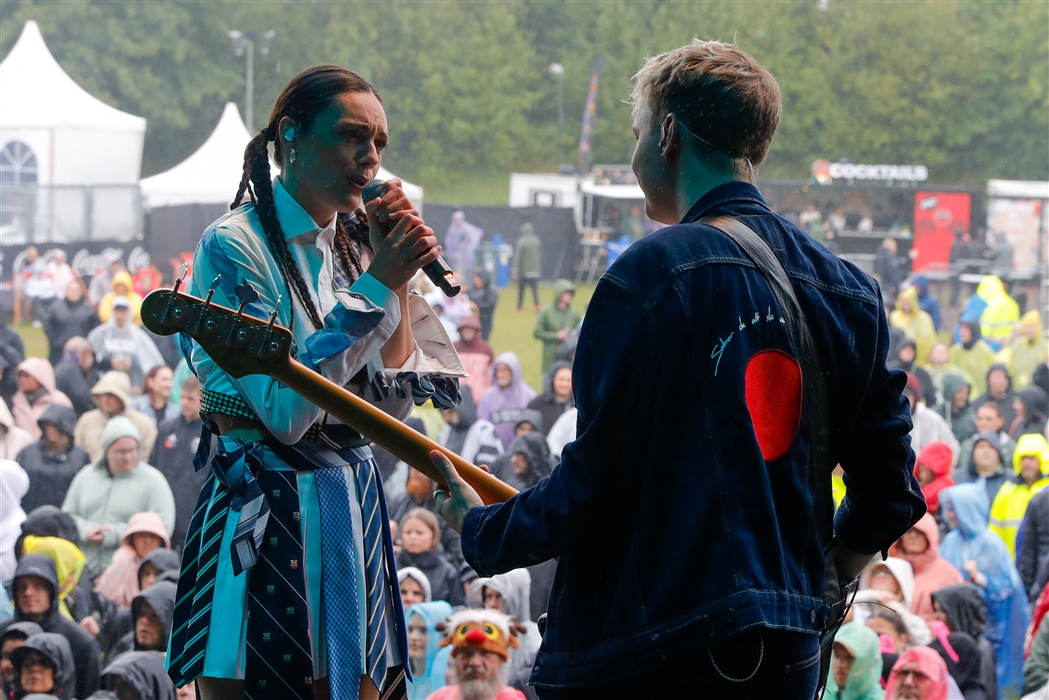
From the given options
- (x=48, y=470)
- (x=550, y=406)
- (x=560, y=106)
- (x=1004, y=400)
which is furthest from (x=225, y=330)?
(x=560, y=106)

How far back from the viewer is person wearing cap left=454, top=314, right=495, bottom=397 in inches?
366

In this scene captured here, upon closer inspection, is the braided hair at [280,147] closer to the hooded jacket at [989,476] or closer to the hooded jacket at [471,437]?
the hooded jacket at [471,437]

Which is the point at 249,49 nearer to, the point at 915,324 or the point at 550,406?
the point at 550,406

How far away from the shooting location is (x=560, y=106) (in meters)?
14.0

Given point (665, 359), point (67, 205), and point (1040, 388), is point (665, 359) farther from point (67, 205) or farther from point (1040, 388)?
point (67, 205)

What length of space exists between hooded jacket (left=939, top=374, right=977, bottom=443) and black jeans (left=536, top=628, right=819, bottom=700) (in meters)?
8.08

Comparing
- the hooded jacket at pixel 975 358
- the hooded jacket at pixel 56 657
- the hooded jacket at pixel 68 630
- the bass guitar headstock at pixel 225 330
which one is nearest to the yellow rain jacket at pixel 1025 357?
the hooded jacket at pixel 975 358

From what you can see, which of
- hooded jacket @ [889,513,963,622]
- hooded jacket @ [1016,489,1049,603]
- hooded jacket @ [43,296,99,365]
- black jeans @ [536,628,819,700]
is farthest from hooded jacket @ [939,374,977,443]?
black jeans @ [536,628,819,700]

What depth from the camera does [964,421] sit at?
9195 mm

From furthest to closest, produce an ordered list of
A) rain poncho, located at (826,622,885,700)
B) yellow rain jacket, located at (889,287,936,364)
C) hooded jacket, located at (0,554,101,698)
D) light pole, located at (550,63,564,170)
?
light pole, located at (550,63,564,170)
yellow rain jacket, located at (889,287,936,364)
hooded jacket, located at (0,554,101,698)
rain poncho, located at (826,622,885,700)

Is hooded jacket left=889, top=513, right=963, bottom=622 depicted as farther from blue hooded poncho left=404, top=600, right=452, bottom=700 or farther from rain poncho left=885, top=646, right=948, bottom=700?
blue hooded poncho left=404, top=600, right=452, bottom=700

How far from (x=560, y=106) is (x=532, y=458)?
787 centimetres

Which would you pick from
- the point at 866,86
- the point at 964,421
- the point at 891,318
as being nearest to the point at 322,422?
the point at 964,421

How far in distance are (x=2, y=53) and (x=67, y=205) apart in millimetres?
1648
